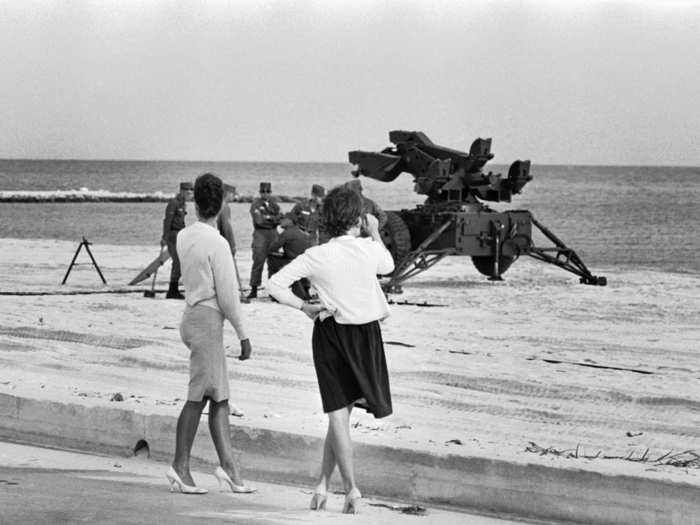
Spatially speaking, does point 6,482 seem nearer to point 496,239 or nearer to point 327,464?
point 327,464

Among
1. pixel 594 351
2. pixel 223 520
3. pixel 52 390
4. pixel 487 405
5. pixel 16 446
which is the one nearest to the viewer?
pixel 223 520

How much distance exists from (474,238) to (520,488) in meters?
12.5

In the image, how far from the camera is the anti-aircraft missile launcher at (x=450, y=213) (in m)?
17.8

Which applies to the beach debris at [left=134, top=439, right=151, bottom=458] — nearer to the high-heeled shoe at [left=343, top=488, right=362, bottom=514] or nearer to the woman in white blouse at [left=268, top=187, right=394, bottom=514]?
the woman in white blouse at [left=268, top=187, right=394, bottom=514]

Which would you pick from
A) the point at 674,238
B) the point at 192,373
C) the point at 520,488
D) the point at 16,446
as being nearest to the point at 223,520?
the point at 192,373

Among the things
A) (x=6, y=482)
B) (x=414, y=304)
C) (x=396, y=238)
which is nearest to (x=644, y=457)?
(x=6, y=482)

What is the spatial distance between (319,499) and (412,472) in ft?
1.85

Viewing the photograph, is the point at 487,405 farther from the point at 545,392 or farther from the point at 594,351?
the point at 594,351

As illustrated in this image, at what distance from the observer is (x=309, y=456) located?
660 cm

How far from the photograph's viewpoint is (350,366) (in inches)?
230

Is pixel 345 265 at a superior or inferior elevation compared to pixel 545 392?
superior

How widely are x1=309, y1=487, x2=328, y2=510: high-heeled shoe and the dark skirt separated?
1.16ft

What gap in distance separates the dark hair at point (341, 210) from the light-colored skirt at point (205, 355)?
713 mm

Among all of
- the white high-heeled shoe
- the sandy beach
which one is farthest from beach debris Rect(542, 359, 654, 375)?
the white high-heeled shoe
